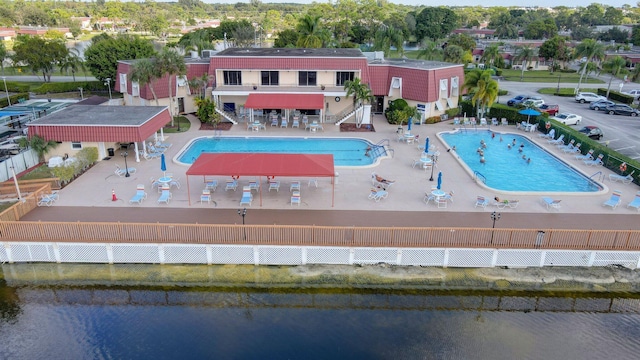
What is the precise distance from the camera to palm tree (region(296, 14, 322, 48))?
184ft

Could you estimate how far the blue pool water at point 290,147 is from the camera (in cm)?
3119

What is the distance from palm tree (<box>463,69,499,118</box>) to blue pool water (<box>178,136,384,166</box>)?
12.4 m

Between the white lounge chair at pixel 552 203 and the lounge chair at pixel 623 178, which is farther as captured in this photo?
the lounge chair at pixel 623 178

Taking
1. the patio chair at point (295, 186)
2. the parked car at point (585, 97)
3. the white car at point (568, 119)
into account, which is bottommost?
the patio chair at point (295, 186)

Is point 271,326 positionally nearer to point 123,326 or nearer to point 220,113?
point 123,326

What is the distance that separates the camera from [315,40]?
56094 mm

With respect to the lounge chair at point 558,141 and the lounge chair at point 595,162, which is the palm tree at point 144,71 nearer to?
the lounge chair at point 558,141

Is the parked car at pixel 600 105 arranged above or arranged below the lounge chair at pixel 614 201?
above

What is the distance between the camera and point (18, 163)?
27.0 metres

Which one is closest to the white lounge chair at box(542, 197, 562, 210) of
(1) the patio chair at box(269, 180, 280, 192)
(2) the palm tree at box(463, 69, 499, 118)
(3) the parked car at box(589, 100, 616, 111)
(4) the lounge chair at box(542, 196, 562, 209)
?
(4) the lounge chair at box(542, 196, 562, 209)

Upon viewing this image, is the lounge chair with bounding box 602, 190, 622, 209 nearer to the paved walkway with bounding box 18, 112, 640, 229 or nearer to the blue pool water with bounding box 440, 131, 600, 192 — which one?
the paved walkway with bounding box 18, 112, 640, 229

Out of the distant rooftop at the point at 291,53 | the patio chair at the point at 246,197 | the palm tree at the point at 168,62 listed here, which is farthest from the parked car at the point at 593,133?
the palm tree at the point at 168,62

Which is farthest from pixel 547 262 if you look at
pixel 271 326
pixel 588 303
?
pixel 271 326

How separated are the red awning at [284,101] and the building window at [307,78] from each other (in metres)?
2.46
